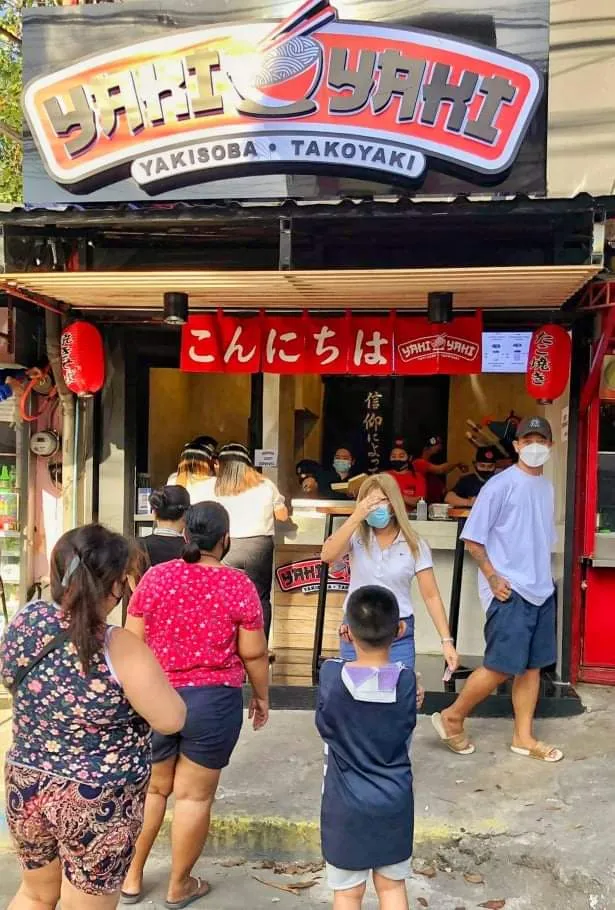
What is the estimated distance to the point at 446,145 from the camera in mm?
5688

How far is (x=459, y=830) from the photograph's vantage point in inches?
164

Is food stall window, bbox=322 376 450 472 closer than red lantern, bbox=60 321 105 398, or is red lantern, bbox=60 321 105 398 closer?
red lantern, bbox=60 321 105 398

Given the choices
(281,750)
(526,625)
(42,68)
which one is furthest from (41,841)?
(42,68)

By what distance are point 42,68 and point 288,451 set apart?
389 cm

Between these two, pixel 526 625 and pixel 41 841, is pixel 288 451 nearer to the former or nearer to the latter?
pixel 526 625

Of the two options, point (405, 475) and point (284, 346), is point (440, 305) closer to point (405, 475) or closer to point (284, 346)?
point (284, 346)

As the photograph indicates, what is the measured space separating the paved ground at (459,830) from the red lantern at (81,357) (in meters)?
3.03

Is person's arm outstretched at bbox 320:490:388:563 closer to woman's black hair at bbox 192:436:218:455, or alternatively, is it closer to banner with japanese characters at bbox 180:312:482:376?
banner with japanese characters at bbox 180:312:482:376

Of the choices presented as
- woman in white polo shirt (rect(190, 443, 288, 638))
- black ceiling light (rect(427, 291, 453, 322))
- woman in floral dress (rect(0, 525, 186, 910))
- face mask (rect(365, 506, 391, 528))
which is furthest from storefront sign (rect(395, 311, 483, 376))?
woman in floral dress (rect(0, 525, 186, 910))

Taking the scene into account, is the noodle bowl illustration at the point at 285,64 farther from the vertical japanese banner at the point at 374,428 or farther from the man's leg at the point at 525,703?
the man's leg at the point at 525,703

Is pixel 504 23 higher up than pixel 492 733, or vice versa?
pixel 504 23

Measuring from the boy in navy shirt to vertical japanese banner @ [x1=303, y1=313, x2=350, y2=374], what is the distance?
339 centimetres

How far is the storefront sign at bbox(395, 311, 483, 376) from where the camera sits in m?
5.97

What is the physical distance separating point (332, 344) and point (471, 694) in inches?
109
